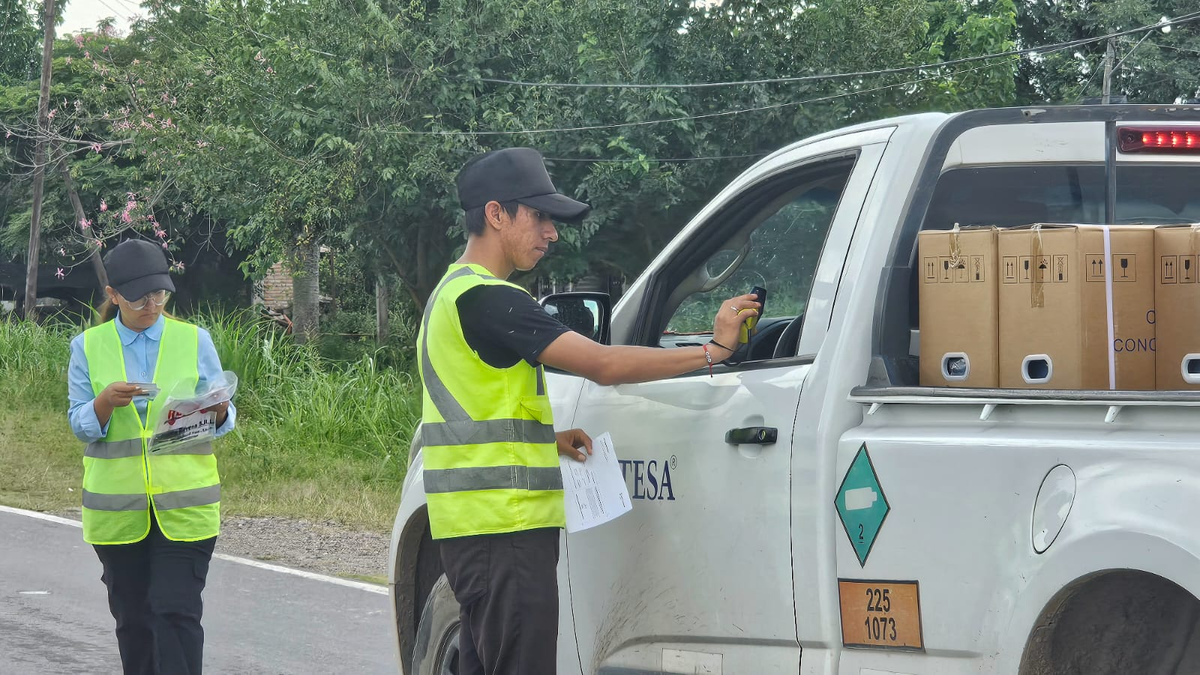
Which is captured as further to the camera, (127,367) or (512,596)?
(127,367)

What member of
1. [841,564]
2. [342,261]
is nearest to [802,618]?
[841,564]

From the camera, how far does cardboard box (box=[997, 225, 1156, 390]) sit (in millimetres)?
3090

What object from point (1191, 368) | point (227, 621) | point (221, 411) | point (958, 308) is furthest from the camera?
point (227, 621)

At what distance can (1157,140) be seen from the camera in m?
3.54

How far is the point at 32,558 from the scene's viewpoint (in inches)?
388

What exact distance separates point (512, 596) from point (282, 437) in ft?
37.6

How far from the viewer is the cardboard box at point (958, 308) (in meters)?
3.24

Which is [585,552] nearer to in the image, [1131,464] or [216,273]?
[1131,464]

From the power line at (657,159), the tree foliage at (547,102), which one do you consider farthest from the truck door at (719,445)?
the power line at (657,159)

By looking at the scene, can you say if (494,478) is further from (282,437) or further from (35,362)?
(35,362)

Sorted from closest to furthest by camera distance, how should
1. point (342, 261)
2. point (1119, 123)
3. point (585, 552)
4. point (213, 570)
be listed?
point (1119, 123)
point (585, 552)
point (213, 570)
point (342, 261)

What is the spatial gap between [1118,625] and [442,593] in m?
2.34

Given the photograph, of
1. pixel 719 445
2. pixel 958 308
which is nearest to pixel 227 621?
pixel 719 445

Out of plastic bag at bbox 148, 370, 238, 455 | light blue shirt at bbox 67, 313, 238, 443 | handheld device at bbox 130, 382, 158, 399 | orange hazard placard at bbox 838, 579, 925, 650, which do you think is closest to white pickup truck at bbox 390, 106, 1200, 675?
orange hazard placard at bbox 838, 579, 925, 650
